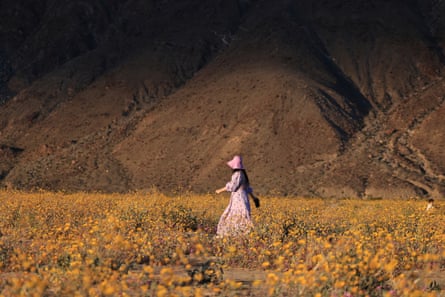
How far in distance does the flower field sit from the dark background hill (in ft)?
81.6

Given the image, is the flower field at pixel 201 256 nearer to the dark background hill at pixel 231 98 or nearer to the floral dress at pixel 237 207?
the floral dress at pixel 237 207

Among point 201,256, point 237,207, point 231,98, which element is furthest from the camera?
point 231,98

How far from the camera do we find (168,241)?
895 cm

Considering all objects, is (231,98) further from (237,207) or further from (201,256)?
(201,256)

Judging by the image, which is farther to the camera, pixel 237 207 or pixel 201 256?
pixel 237 207

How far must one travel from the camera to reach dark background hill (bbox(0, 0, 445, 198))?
46.8m

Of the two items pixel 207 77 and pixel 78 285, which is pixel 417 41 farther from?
pixel 78 285

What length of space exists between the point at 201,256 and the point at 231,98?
154 feet

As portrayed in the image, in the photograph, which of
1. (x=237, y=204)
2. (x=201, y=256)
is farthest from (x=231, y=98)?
(x=201, y=256)

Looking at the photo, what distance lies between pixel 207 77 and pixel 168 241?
176ft

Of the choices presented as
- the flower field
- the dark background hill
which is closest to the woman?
the flower field

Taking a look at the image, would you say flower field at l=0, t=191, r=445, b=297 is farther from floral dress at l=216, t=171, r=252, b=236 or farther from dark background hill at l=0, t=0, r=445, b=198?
dark background hill at l=0, t=0, r=445, b=198

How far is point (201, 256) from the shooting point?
30.9ft

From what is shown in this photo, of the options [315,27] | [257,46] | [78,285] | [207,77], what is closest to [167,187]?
[207,77]
